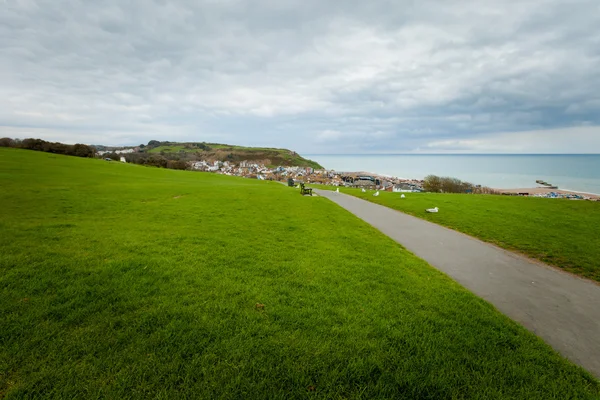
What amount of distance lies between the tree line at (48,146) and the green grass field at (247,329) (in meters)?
64.6

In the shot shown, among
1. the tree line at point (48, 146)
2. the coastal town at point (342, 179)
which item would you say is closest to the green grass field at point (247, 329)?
the coastal town at point (342, 179)

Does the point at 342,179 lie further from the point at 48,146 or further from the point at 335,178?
the point at 48,146

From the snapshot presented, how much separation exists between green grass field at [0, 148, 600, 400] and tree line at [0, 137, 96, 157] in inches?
2543

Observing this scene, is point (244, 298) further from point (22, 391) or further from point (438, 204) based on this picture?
point (438, 204)

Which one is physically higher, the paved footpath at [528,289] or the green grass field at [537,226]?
the green grass field at [537,226]

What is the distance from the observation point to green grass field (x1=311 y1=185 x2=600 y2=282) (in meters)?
7.93

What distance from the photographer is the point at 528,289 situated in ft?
19.1

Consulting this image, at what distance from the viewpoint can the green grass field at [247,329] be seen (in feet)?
9.58

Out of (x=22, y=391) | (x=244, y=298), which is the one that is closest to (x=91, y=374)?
(x=22, y=391)

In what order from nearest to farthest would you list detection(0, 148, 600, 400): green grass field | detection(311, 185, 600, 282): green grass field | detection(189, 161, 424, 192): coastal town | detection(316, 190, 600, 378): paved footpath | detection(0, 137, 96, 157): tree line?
detection(0, 148, 600, 400): green grass field, detection(316, 190, 600, 378): paved footpath, detection(311, 185, 600, 282): green grass field, detection(189, 161, 424, 192): coastal town, detection(0, 137, 96, 157): tree line

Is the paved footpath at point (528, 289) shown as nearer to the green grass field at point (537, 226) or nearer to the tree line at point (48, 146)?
the green grass field at point (537, 226)

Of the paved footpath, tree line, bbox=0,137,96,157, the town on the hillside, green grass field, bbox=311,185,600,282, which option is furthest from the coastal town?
Answer: tree line, bbox=0,137,96,157

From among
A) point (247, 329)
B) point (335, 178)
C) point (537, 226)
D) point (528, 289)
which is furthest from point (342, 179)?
point (247, 329)

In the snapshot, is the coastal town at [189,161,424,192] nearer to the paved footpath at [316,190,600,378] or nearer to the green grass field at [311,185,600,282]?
the green grass field at [311,185,600,282]
